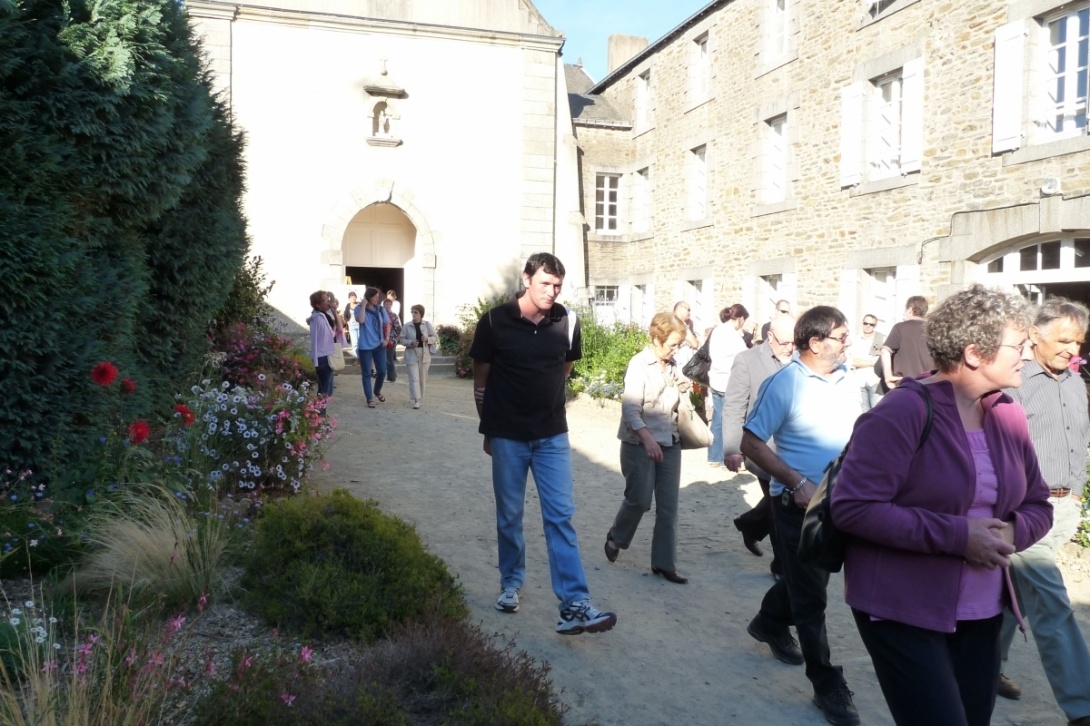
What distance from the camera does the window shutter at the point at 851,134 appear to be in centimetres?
1440

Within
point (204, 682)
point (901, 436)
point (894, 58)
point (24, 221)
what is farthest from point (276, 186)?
point (901, 436)

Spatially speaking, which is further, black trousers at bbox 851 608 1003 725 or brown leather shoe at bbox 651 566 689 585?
brown leather shoe at bbox 651 566 689 585

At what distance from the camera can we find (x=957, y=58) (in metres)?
12.4

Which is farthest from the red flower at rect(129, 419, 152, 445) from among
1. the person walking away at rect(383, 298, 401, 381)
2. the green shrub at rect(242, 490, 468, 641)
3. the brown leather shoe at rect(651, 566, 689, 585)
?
the person walking away at rect(383, 298, 401, 381)

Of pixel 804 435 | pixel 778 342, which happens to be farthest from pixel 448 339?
pixel 804 435

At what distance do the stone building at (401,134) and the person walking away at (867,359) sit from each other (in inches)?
407

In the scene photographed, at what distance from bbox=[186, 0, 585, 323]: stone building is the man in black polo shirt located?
52.5 feet

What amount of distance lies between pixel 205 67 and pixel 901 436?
27.7 ft

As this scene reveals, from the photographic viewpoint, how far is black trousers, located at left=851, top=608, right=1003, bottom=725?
95.0 inches

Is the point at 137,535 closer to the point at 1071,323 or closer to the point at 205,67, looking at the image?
the point at 1071,323

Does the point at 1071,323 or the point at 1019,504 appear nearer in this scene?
the point at 1019,504

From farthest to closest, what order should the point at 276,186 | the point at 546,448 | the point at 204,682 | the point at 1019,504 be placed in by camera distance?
the point at 276,186 < the point at 546,448 < the point at 204,682 < the point at 1019,504

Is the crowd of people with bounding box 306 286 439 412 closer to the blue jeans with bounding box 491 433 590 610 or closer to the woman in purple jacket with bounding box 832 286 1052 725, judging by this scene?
the blue jeans with bounding box 491 433 590 610

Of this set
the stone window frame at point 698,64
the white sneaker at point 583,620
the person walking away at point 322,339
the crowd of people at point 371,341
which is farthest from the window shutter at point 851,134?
the white sneaker at point 583,620
